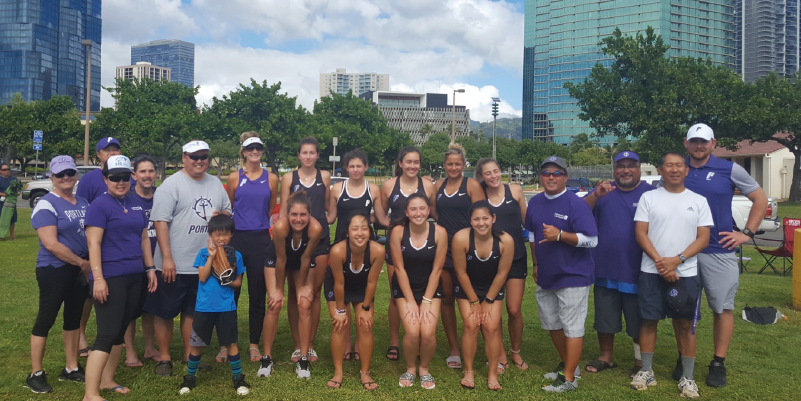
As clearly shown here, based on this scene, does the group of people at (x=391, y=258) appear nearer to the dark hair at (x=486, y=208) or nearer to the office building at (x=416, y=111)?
the dark hair at (x=486, y=208)

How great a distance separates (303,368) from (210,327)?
981mm

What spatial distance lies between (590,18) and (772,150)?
104765 millimetres

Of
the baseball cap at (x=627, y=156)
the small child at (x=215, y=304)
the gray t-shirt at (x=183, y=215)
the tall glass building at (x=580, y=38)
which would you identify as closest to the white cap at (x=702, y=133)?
the baseball cap at (x=627, y=156)

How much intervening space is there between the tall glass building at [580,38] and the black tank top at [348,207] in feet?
398

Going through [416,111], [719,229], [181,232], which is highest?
[416,111]

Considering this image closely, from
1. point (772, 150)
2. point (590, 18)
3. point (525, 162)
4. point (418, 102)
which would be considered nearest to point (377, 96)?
point (418, 102)

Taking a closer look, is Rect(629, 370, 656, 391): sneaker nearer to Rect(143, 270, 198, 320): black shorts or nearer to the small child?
the small child

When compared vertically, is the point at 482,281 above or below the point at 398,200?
below

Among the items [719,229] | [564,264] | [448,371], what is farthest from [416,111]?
[564,264]

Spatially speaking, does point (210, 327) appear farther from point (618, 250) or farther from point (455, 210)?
point (618, 250)

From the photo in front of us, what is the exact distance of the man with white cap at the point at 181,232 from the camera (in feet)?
16.8

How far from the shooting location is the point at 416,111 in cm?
14800

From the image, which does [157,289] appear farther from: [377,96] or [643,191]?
[377,96]

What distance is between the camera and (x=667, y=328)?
7441 millimetres
